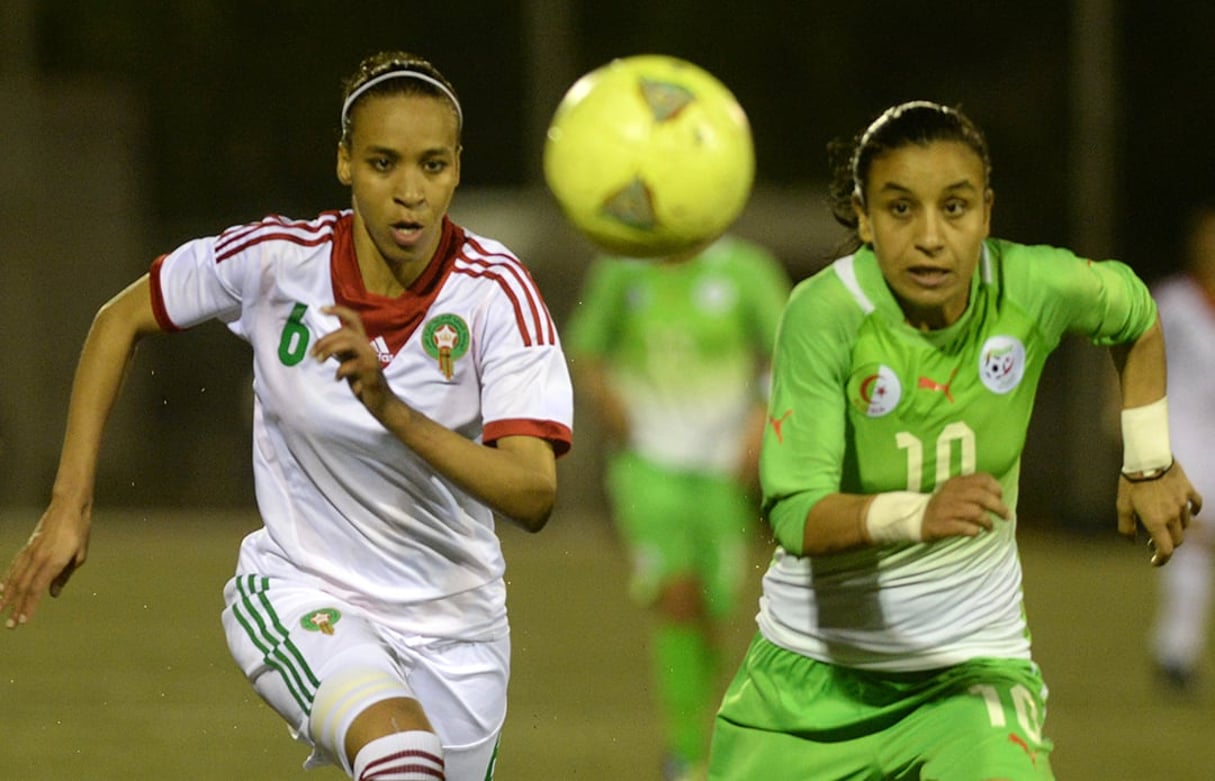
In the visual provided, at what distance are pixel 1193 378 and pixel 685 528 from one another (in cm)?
316

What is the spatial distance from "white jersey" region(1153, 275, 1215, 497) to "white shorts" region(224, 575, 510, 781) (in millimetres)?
5593

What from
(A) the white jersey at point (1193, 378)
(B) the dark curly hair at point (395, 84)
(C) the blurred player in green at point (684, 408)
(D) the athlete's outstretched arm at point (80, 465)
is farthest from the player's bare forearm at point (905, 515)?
(A) the white jersey at point (1193, 378)

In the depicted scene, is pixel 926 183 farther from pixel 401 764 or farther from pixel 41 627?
pixel 41 627

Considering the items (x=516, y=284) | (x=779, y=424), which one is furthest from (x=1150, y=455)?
(x=516, y=284)

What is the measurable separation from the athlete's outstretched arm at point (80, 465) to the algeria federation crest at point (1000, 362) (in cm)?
164

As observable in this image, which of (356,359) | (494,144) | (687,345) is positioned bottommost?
(494,144)

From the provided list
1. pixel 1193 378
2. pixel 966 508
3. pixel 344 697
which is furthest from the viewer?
pixel 1193 378

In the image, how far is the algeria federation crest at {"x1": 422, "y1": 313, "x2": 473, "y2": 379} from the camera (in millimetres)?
3936

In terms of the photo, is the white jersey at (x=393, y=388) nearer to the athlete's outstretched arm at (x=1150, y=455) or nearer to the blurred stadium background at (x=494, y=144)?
the athlete's outstretched arm at (x=1150, y=455)

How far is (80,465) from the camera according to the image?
3977 mm

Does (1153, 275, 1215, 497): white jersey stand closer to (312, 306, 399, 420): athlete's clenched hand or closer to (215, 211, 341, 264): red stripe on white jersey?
(215, 211, 341, 264): red stripe on white jersey

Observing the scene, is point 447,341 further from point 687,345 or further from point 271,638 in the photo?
point 687,345

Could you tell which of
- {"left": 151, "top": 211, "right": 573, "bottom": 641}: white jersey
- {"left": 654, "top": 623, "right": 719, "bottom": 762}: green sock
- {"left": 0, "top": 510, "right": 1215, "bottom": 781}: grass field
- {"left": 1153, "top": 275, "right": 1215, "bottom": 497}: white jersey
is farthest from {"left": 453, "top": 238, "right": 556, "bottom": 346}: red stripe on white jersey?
{"left": 1153, "top": 275, "right": 1215, "bottom": 497}: white jersey

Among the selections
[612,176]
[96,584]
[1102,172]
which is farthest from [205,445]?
[612,176]
